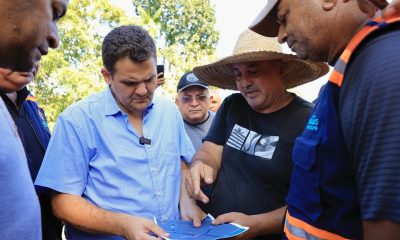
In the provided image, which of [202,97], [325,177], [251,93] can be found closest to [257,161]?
[251,93]

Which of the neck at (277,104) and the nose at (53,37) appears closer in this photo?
the nose at (53,37)

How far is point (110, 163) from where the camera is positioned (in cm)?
218

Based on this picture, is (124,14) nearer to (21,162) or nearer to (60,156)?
(60,156)

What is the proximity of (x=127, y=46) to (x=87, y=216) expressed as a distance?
1136mm

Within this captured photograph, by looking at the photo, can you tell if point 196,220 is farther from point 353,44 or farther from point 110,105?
point 353,44

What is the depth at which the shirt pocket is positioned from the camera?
4.26ft

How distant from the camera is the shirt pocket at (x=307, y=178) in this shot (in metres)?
1.30

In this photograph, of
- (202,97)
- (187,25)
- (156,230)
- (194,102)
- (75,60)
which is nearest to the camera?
(156,230)

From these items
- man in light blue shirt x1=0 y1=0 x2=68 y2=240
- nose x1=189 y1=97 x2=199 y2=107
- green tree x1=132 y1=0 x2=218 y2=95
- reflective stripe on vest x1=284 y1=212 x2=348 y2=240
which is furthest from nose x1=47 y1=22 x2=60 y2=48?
green tree x1=132 y1=0 x2=218 y2=95

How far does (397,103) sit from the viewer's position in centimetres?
88

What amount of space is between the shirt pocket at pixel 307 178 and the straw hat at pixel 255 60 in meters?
0.97

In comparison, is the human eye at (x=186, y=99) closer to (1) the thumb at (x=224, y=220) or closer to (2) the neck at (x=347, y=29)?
(1) the thumb at (x=224, y=220)

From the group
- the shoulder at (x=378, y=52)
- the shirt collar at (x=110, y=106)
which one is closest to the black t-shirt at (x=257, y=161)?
the shirt collar at (x=110, y=106)

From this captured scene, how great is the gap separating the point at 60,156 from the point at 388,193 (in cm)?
176
